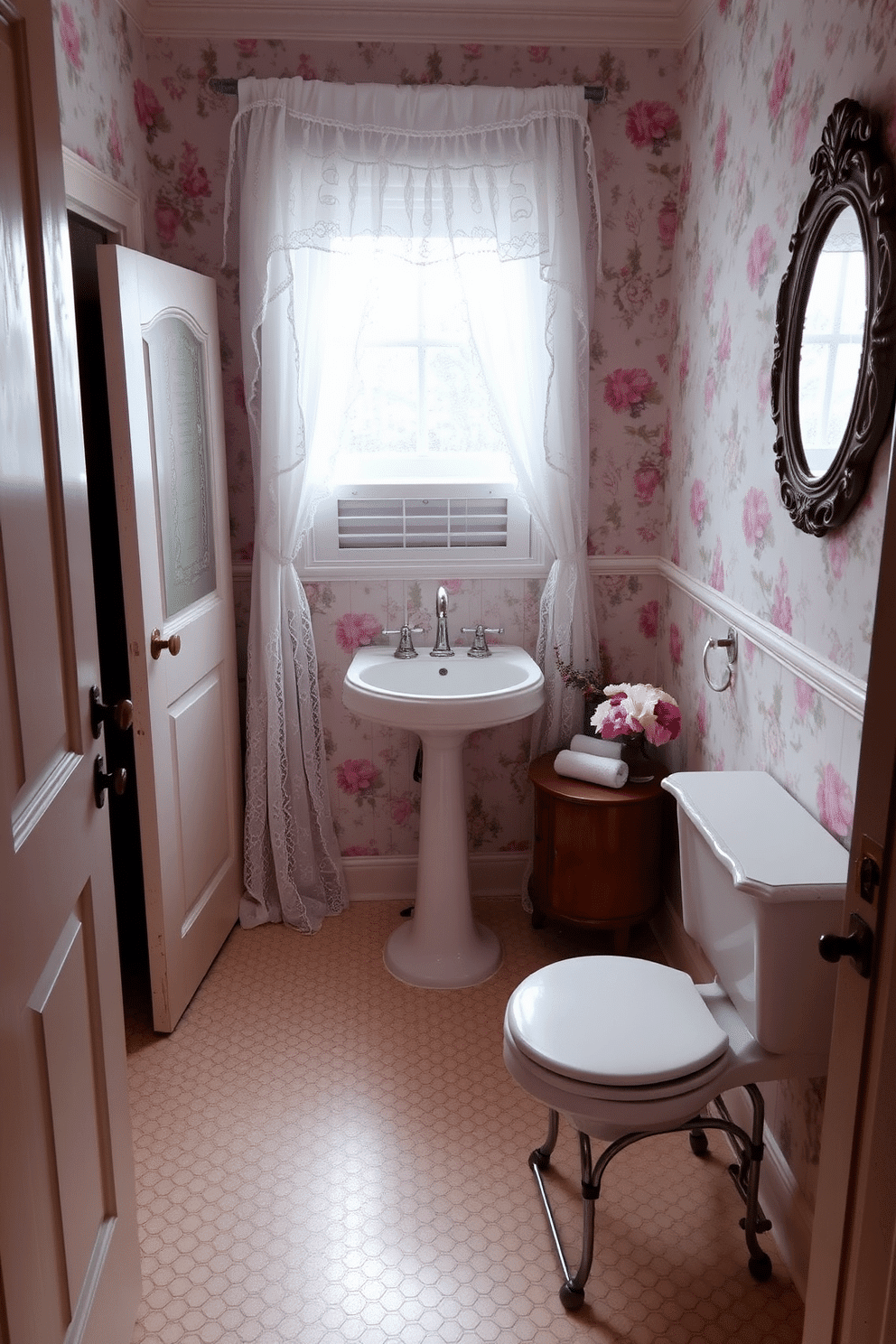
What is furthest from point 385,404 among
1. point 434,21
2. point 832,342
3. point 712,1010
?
point 712,1010

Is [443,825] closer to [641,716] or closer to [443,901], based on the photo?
[443,901]

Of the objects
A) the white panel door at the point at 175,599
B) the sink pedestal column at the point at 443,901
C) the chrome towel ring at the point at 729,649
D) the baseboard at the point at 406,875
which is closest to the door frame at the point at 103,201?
the white panel door at the point at 175,599

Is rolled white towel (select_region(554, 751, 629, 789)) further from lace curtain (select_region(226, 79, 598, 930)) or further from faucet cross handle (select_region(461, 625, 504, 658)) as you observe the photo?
faucet cross handle (select_region(461, 625, 504, 658))

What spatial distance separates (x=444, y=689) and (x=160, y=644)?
87cm

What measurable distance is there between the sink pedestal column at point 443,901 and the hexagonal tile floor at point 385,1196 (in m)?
0.07

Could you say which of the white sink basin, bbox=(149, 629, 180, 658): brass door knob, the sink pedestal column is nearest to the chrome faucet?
the white sink basin

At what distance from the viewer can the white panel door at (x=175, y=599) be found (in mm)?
2332

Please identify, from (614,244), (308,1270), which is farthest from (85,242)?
(308,1270)

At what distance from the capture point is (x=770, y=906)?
167 cm

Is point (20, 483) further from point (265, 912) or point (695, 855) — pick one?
point (265, 912)

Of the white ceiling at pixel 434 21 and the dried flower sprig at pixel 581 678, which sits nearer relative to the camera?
the white ceiling at pixel 434 21

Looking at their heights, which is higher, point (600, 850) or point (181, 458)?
point (181, 458)

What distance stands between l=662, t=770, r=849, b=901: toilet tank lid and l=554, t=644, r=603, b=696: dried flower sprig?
0.89 meters

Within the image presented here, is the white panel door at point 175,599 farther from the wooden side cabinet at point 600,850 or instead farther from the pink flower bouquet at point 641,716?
the pink flower bouquet at point 641,716
